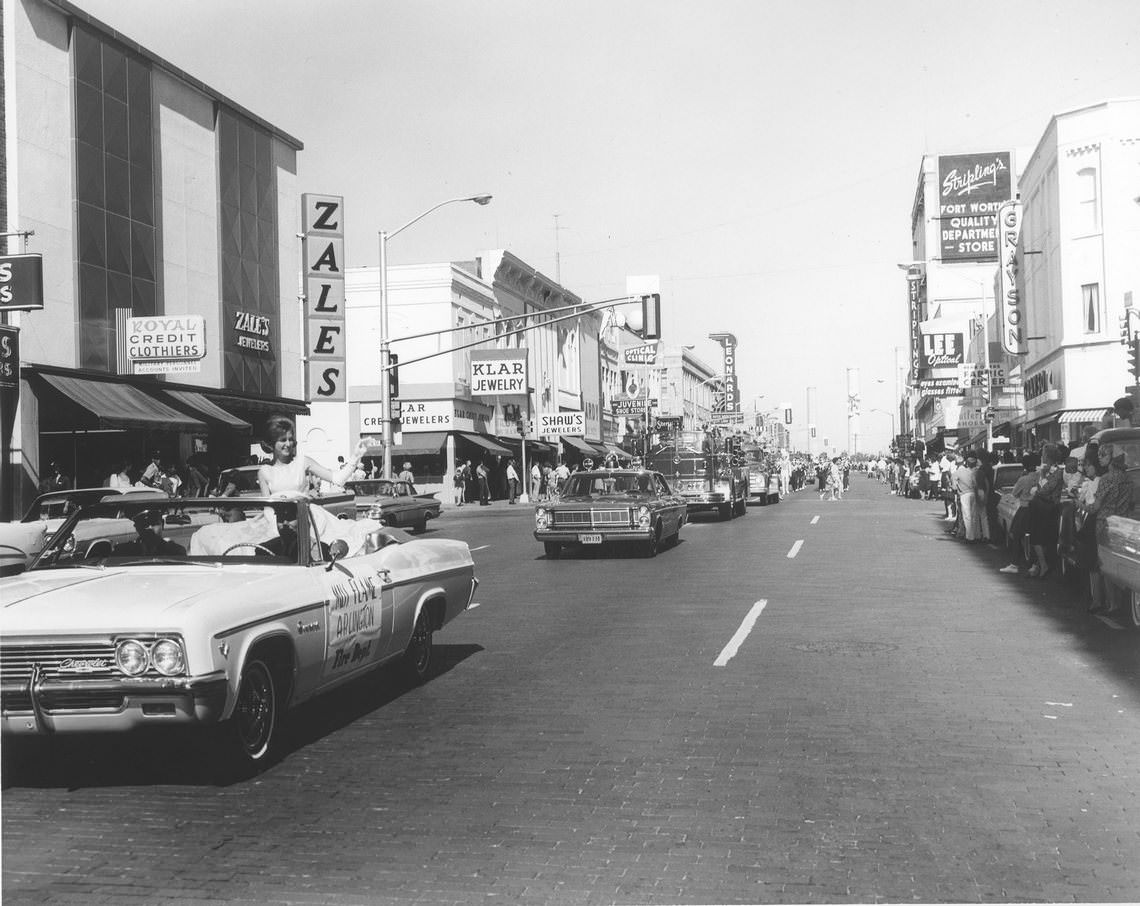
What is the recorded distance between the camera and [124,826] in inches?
216

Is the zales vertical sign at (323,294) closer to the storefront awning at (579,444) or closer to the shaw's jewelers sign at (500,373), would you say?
the shaw's jewelers sign at (500,373)

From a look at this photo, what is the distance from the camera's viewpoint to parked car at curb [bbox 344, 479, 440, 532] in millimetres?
27062

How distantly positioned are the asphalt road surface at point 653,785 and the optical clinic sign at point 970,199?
321 ft

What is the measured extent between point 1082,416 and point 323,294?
26171 millimetres

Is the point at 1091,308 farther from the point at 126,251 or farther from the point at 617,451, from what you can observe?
the point at 617,451

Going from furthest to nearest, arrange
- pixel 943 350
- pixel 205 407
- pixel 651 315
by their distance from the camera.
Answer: pixel 943 350 < pixel 651 315 < pixel 205 407

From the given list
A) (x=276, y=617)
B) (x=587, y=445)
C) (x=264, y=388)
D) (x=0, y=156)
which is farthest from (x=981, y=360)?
(x=276, y=617)

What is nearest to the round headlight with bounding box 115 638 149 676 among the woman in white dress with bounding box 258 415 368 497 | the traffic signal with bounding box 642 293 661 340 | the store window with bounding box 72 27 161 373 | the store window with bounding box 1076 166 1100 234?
the woman in white dress with bounding box 258 415 368 497

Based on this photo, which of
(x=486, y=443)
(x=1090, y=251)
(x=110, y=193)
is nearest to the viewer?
(x=110, y=193)

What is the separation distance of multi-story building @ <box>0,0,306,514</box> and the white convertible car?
66.9 feet

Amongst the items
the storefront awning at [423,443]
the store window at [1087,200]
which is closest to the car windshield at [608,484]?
the store window at [1087,200]

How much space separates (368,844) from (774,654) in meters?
5.66

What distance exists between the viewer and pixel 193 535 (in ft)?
23.8

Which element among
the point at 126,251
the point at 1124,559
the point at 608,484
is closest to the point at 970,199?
the point at 126,251
